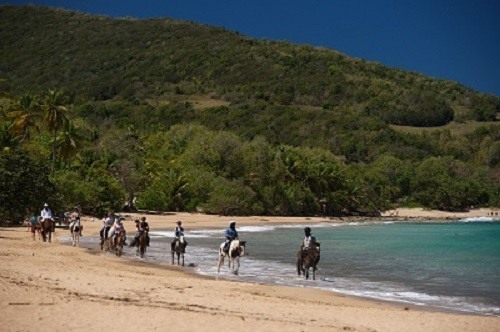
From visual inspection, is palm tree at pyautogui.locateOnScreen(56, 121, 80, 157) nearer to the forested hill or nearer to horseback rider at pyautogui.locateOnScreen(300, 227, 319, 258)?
horseback rider at pyautogui.locateOnScreen(300, 227, 319, 258)

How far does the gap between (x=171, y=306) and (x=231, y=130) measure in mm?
115458

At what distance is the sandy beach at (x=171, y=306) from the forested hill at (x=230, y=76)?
13740 cm

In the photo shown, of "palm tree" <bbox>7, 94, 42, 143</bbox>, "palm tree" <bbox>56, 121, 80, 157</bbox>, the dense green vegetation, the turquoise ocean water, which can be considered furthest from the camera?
the dense green vegetation

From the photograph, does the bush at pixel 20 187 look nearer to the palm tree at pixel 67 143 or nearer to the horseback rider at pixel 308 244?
the palm tree at pixel 67 143

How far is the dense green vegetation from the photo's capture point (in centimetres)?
6028

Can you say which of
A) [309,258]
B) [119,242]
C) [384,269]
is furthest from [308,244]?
[119,242]

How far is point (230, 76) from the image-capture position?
172500mm

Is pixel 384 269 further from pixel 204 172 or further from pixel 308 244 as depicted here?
pixel 204 172

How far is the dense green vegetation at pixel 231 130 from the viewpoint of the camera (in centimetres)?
6028

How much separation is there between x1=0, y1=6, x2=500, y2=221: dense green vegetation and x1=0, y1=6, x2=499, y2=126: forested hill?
51 centimetres

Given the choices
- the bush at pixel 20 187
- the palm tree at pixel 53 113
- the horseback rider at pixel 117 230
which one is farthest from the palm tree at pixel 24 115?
the horseback rider at pixel 117 230

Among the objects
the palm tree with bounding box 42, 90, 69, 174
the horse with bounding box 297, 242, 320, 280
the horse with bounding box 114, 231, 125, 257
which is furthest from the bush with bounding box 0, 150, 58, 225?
the horse with bounding box 297, 242, 320, 280

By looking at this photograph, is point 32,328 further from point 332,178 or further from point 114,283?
point 332,178

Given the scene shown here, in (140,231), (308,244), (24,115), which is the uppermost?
(24,115)
